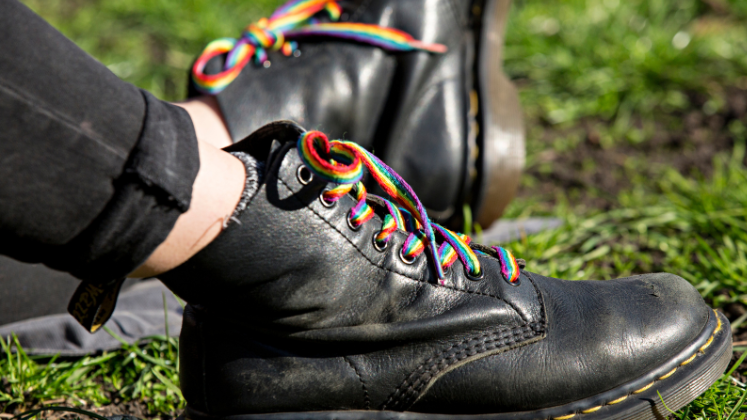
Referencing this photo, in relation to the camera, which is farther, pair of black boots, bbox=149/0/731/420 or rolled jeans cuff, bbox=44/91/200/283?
pair of black boots, bbox=149/0/731/420

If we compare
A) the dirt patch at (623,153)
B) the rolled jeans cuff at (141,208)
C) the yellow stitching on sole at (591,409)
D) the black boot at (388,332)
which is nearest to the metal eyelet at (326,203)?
the black boot at (388,332)

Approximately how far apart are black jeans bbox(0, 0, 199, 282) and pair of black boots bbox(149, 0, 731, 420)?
13 cm

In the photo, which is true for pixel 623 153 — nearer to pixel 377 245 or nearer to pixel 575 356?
pixel 575 356

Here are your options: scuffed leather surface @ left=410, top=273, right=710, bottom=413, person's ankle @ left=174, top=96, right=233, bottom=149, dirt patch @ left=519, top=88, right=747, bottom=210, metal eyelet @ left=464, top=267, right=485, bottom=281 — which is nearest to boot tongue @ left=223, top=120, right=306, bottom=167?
metal eyelet @ left=464, top=267, right=485, bottom=281

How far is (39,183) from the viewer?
0.80 metres

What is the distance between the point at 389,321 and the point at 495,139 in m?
0.93

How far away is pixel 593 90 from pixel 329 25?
1426 mm

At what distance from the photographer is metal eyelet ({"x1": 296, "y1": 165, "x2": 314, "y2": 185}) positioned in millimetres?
988

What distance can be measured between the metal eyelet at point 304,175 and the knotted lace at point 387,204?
14 millimetres

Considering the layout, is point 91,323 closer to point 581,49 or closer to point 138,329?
point 138,329

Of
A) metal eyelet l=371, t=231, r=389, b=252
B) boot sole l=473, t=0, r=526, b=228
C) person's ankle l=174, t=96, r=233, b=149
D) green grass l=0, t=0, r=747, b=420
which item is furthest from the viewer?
boot sole l=473, t=0, r=526, b=228

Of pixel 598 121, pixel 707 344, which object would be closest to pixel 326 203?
pixel 707 344

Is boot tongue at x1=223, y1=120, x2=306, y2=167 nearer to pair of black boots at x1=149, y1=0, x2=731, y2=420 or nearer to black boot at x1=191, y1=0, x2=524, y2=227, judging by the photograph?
pair of black boots at x1=149, y1=0, x2=731, y2=420

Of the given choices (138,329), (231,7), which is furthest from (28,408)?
(231,7)
